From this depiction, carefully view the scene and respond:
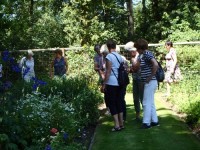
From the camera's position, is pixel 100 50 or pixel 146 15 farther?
pixel 146 15

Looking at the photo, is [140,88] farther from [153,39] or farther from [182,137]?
[153,39]

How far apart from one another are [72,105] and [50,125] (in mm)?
1312

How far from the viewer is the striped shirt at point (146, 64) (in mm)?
7668

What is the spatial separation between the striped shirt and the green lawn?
1.05 meters

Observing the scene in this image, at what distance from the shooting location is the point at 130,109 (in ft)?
35.1

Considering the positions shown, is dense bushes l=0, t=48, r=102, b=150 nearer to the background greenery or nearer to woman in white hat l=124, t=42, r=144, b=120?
the background greenery

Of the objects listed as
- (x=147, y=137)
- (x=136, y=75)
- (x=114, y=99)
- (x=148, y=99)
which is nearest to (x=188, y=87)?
(x=136, y=75)

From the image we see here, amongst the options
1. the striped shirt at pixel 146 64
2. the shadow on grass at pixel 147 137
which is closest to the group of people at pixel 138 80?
the striped shirt at pixel 146 64

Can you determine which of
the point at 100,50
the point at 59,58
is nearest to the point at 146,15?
the point at 59,58

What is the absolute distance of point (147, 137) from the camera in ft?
24.0

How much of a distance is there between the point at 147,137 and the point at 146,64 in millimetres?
1367

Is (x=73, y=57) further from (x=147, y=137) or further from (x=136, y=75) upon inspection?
(x=147, y=137)

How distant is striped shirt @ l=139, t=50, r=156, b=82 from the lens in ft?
Result: 25.2

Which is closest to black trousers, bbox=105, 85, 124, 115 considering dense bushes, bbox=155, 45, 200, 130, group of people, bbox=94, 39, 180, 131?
group of people, bbox=94, 39, 180, 131
